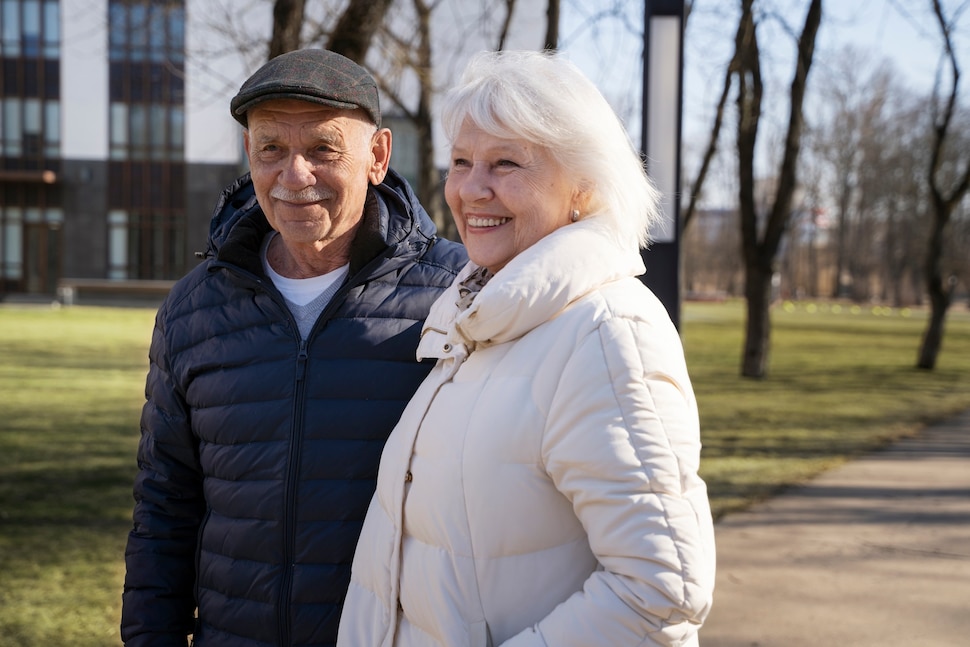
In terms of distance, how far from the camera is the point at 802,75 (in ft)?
46.8

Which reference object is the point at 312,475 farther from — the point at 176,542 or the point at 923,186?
the point at 923,186

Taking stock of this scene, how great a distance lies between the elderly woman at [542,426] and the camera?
1604mm

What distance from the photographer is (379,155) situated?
100 inches

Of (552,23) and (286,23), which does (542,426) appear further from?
(552,23)

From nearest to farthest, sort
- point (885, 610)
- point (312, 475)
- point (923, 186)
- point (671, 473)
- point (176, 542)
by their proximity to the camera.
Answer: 1. point (671, 473)
2. point (312, 475)
3. point (176, 542)
4. point (885, 610)
5. point (923, 186)

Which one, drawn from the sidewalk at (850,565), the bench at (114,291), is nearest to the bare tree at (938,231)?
the sidewalk at (850,565)

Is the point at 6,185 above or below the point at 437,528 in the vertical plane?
above

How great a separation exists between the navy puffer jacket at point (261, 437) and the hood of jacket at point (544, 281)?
0.59m

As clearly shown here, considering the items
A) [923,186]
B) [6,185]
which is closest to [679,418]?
[6,185]

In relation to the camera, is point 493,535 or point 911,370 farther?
point 911,370

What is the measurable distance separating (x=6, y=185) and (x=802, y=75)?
36.6m

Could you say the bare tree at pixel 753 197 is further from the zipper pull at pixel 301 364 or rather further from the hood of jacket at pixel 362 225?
the zipper pull at pixel 301 364

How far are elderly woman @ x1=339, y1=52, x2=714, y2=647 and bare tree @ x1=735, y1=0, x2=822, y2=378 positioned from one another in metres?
12.7

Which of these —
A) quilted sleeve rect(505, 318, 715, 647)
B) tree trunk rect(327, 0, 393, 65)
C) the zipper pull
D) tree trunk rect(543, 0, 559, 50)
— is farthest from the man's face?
tree trunk rect(543, 0, 559, 50)
